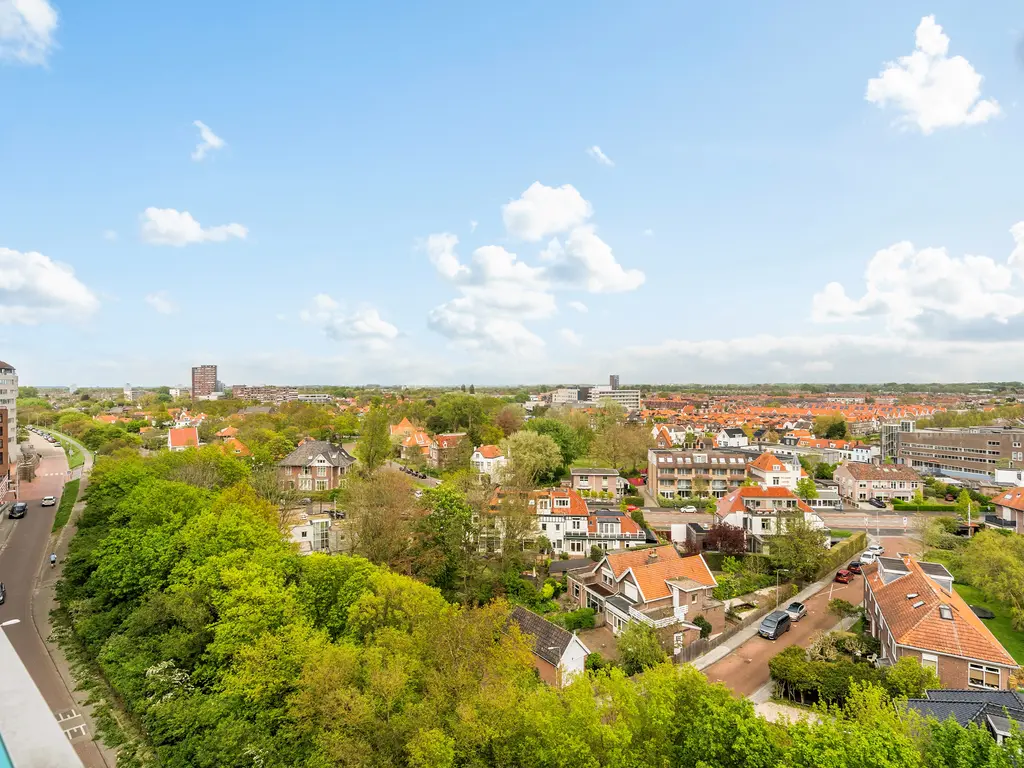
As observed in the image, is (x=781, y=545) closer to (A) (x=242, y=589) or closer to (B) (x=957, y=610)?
(B) (x=957, y=610)

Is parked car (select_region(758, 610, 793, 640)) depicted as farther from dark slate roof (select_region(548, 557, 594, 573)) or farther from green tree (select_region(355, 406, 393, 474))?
green tree (select_region(355, 406, 393, 474))

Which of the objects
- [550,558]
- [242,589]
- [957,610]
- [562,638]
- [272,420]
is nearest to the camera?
[242,589]

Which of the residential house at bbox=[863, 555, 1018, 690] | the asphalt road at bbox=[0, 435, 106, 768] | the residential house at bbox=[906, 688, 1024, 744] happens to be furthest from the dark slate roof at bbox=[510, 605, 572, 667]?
the asphalt road at bbox=[0, 435, 106, 768]

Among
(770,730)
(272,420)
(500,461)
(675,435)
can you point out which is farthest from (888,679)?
(272,420)

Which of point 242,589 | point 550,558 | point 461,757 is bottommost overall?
point 550,558

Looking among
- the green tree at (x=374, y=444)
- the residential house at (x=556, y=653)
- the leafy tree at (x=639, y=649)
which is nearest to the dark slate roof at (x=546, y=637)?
the residential house at (x=556, y=653)

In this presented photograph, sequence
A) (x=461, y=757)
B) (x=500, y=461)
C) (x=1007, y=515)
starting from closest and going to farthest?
(x=461, y=757) → (x=1007, y=515) → (x=500, y=461)

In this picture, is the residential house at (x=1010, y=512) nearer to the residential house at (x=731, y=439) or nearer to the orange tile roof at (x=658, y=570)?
the orange tile roof at (x=658, y=570)
